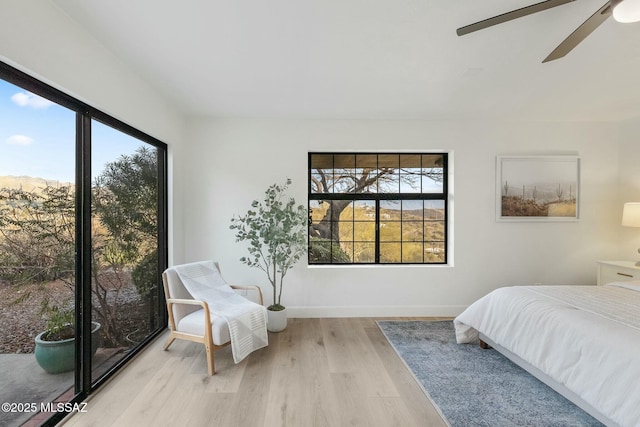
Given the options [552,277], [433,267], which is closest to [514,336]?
[433,267]

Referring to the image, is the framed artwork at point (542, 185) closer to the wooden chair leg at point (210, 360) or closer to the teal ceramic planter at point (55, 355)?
the wooden chair leg at point (210, 360)

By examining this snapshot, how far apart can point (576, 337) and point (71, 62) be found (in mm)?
3580

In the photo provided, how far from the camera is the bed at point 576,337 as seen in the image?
1474mm

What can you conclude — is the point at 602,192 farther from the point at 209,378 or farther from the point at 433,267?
the point at 209,378

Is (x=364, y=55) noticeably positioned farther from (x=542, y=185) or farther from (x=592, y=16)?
(x=542, y=185)

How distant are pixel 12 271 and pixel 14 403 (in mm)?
737

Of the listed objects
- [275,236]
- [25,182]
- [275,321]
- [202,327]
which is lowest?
[275,321]

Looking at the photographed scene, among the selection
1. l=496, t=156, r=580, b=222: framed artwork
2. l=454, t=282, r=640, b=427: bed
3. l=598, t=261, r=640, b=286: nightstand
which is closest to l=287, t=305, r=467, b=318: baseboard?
l=454, t=282, r=640, b=427: bed

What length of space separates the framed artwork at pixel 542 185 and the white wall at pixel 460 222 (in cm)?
11

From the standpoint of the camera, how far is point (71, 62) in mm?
1725

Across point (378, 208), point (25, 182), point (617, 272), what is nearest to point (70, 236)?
point (25, 182)

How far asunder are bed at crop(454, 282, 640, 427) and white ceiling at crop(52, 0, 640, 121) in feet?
6.08

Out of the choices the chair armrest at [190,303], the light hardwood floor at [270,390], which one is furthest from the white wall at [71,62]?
the light hardwood floor at [270,390]

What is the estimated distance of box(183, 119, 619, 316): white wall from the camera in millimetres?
3473
